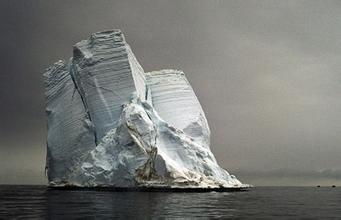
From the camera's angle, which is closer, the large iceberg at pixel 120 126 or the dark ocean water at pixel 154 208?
the dark ocean water at pixel 154 208

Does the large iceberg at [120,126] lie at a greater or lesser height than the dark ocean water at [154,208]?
greater

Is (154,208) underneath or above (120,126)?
underneath

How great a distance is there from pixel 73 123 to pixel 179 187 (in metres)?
13.3

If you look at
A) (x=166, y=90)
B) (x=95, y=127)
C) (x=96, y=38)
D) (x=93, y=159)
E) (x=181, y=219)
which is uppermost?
(x=96, y=38)

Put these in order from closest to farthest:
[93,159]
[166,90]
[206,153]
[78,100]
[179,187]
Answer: [179,187], [93,159], [206,153], [78,100], [166,90]

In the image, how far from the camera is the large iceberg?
38750mm

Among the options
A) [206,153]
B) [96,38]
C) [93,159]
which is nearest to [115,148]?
[93,159]

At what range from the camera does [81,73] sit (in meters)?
45.5

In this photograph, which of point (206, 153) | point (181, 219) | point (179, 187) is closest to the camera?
point (181, 219)

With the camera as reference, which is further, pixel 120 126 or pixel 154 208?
pixel 120 126

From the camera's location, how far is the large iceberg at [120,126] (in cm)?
3875

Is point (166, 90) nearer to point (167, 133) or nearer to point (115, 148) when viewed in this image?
point (167, 133)

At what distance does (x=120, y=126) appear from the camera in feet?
132

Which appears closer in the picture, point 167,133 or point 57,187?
point 167,133
